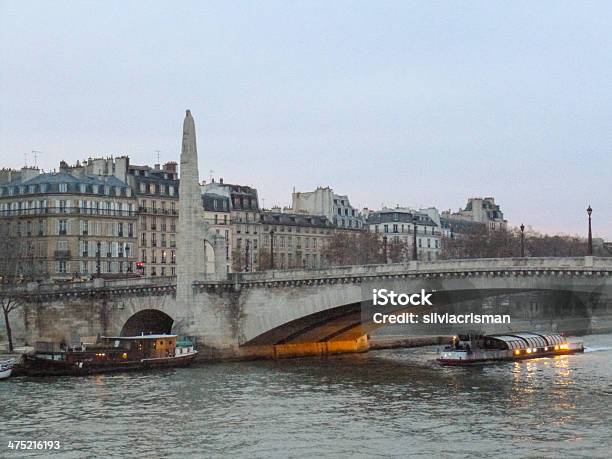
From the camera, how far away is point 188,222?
64875 mm

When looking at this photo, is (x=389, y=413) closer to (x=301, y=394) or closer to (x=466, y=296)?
(x=301, y=394)

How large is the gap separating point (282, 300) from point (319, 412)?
2219 cm

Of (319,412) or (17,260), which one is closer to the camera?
(319,412)

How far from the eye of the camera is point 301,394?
154 feet

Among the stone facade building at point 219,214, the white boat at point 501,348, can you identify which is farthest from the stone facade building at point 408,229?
the white boat at point 501,348

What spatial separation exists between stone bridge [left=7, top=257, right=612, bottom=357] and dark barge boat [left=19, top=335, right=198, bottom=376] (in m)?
3.67

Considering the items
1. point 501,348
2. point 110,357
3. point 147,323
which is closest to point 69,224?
point 147,323

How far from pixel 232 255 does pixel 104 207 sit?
18606 mm

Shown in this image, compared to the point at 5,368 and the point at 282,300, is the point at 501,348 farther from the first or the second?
the point at 5,368

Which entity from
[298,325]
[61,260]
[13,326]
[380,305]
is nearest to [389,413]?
[380,305]

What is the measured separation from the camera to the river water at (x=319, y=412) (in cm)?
3466

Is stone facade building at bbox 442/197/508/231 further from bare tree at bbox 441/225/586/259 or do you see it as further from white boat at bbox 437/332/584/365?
white boat at bbox 437/332/584/365

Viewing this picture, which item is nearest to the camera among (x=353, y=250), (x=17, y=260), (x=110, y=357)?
(x=110, y=357)

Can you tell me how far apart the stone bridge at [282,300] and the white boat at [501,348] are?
2697 millimetres
